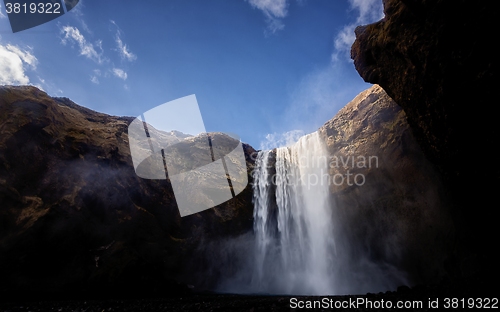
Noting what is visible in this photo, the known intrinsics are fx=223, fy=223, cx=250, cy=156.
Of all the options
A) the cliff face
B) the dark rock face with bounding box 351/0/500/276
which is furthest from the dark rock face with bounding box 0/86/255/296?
the dark rock face with bounding box 351/0/500/276

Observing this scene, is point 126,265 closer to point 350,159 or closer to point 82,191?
point 82,191

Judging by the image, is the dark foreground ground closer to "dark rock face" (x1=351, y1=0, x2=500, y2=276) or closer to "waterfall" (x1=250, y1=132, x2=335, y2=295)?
"dark rock face" (x1=351, y1=0, x2=500, y2=276)

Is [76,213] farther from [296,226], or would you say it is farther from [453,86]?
[453,86]

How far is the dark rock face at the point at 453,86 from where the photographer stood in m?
7.73

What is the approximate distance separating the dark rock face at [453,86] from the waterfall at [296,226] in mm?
8779

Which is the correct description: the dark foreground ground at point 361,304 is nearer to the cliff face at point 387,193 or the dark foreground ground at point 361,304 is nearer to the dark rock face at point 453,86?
the dark rock face at point 453,86

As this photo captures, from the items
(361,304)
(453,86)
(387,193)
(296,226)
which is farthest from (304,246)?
(453,86)

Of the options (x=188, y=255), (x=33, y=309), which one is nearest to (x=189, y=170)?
(x=188, y=255)

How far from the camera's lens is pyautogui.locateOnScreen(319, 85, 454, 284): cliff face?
1535 centimetres

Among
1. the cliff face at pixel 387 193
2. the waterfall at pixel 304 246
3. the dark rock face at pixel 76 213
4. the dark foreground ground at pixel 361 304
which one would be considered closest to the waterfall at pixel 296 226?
the waterfall at pixel 304 246

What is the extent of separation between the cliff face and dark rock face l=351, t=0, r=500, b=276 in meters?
1.72

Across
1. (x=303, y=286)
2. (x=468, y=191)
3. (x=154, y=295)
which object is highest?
(x=468, y=191)

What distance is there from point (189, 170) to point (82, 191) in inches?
357

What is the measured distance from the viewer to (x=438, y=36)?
841 cm
